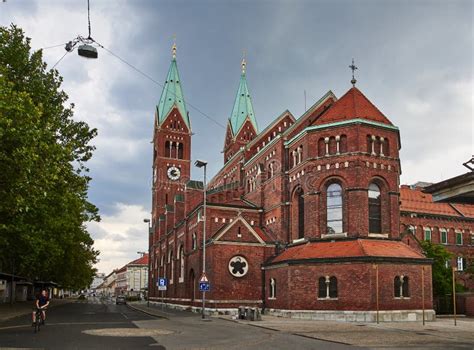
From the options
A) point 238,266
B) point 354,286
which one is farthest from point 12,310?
point 354,286

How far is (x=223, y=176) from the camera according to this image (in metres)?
62.8

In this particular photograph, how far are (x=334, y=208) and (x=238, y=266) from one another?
A: 912 centimetres

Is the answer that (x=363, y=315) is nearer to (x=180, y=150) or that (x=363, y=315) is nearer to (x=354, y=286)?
(x=354, y=286)

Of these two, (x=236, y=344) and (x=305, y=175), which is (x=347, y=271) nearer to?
(x=305, y=175)

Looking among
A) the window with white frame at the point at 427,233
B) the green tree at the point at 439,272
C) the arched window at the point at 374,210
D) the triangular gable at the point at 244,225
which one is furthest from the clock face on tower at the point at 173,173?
the arched window at the point at 374,210

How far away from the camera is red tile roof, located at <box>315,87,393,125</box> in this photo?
3812 cm

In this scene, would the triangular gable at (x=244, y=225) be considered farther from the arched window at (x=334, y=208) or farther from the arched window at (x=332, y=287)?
the arched window at (x=332, y=287)

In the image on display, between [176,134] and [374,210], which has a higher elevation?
[176,134]

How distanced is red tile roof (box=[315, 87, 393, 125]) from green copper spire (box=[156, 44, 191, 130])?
139ft

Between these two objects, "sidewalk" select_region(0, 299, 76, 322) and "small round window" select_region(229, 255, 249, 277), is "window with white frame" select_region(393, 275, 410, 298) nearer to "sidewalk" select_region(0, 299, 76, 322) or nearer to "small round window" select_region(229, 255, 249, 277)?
"small round window" select_region(229, 255, 249, 277)

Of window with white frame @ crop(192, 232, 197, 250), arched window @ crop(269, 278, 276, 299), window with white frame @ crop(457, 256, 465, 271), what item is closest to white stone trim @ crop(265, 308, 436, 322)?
arched window @ crop(269, 278, 276, 299)

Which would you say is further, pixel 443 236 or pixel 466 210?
pixel 466 210

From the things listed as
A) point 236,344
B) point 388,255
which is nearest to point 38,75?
point 236,344

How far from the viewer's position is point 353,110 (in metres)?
38.4
